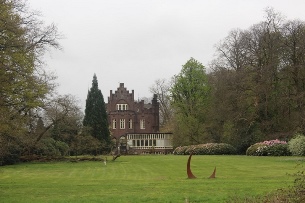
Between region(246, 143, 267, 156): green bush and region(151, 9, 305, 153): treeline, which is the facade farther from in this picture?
region(246, 143, 267, 156): green bush

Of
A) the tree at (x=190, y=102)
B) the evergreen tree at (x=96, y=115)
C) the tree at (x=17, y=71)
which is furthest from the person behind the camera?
the evergreen tree at (x=96, y=115)

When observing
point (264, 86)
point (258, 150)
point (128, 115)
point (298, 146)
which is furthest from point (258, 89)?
point (128, 115)

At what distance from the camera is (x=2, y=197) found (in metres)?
13.7

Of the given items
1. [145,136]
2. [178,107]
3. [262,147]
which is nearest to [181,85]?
[178,107]

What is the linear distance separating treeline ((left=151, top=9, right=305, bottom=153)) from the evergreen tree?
35.2 ft

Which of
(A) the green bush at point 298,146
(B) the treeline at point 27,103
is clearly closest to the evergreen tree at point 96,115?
(B) the treeline at point 27,103

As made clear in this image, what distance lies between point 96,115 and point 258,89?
2349cm

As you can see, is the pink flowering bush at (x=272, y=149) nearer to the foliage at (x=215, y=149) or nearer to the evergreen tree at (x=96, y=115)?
the foliage at (x=215, y=149)

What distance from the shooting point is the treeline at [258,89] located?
43.1 meters

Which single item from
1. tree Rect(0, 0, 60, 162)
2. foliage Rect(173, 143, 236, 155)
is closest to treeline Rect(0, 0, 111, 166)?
tree Rect(0, 0, 60, 162)

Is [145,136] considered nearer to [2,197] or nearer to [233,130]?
[233,130]

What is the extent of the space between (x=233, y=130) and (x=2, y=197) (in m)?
37.8

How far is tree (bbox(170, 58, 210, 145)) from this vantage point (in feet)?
186

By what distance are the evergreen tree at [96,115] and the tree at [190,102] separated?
9715 mm
